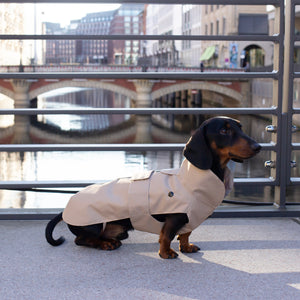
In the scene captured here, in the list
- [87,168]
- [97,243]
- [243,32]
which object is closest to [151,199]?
[97,243]

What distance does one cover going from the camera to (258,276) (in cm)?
267

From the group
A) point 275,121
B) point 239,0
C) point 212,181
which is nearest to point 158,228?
point 212,181

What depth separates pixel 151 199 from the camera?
9.53 ft

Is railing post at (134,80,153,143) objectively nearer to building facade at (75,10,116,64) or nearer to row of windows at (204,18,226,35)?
row of windows at (204,18,226,35)

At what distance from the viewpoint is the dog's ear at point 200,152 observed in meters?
2.81

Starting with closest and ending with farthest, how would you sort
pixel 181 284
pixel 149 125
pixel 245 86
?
pixel 181 284, pixel 149 125, pixel 245 86

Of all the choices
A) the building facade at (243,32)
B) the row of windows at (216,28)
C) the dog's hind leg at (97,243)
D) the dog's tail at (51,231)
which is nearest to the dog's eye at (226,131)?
the dog's hind leg at (97,243)

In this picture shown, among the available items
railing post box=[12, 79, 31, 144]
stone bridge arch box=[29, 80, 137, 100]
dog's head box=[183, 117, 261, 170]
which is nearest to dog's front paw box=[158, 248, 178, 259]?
dog's head box=[183, 117, 261, 170]

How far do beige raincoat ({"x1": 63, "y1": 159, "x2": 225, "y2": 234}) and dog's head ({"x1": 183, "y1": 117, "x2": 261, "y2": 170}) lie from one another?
0.06 meters

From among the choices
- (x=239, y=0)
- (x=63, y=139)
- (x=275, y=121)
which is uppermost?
(x=239, y=0)

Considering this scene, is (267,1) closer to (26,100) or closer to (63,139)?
(63,139)

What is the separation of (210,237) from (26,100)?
39470 mm

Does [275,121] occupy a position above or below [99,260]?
above

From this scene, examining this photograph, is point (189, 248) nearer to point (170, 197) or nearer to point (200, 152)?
point (170, 197)
